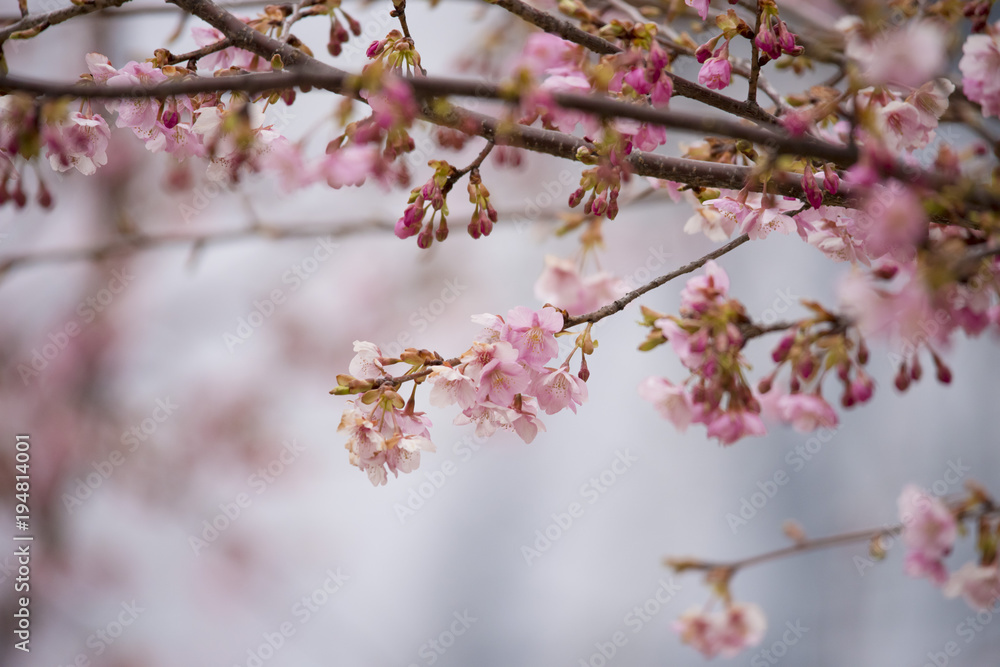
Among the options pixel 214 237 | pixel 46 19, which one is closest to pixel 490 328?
pixel 46 19

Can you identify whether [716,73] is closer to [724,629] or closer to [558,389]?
[558,389]

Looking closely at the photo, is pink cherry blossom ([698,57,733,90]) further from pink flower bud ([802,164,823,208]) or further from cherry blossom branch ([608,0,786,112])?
pink flower bud ([802,164,823,208])

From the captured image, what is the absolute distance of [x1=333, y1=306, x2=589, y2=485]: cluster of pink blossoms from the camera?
72 cm

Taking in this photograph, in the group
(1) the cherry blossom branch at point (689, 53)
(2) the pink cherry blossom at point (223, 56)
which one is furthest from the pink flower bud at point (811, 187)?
(2) the pink cherry blossom at point (223, 56)

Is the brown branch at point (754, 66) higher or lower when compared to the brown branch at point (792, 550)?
higher

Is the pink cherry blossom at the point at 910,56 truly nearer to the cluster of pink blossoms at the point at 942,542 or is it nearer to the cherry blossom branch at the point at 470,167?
the cherry blossom branch at the point at 470,167

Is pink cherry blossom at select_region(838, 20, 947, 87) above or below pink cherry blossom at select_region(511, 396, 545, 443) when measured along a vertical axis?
above

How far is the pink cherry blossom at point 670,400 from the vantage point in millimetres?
859

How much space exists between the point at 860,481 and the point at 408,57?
2.08 m

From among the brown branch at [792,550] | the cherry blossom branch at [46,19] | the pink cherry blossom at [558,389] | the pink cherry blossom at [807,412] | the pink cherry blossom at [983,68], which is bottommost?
the brown branch at [792,550]

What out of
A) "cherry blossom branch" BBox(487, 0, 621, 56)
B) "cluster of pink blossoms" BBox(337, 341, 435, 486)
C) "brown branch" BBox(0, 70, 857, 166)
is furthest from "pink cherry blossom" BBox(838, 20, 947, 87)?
"cluster of pink blossoms" BBox(337, 341, 435, 486)

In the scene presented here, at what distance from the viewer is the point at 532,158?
2.56m

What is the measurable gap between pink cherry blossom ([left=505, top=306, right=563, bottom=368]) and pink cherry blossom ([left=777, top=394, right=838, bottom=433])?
Result: 384 mm

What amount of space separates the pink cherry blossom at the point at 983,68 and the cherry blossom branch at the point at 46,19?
0.94m
